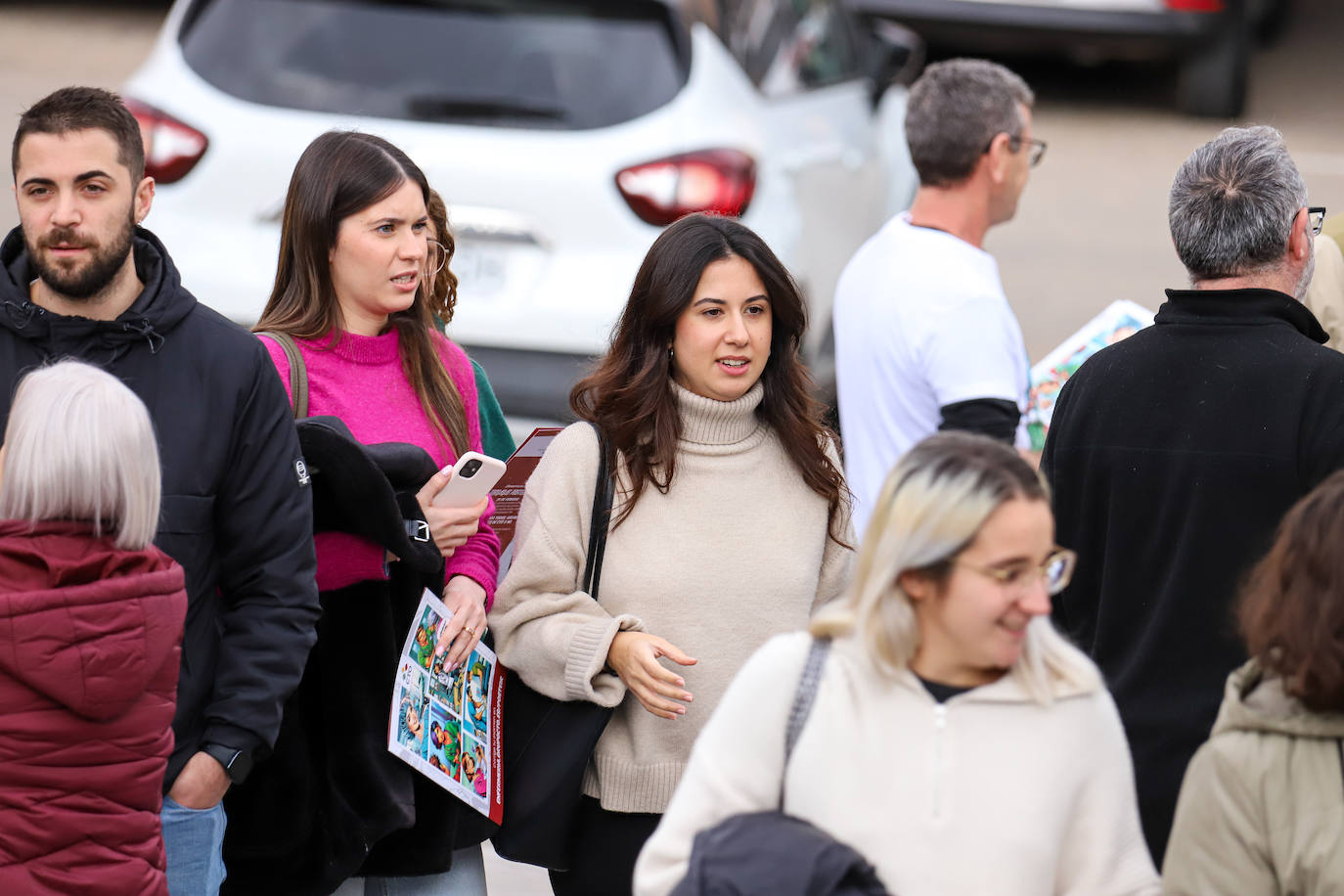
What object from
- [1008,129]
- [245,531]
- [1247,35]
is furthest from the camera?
[1247,35]

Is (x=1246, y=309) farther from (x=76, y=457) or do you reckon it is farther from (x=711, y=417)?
(x=76, y=457)

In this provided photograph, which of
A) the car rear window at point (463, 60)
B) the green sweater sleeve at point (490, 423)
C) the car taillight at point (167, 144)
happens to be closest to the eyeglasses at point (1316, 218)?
the green sweater sleeve at point (490, 423)

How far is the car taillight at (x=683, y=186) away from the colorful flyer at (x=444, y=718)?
106 inches

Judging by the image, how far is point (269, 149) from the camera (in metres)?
5.88

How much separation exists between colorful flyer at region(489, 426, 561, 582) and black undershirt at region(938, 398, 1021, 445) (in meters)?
0.94

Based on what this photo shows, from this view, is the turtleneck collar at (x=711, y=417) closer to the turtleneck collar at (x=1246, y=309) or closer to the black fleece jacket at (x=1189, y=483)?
the black fleece jacket at (x=1189, y=483)

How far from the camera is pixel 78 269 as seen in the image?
308cm

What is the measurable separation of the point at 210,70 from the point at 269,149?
1.43 ft

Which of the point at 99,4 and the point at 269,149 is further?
the point at 99,4

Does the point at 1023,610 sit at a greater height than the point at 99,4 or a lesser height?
lesser

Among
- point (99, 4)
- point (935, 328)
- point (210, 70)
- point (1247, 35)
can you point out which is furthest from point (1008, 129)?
point (99, 4)

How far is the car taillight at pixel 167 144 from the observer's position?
5.94m

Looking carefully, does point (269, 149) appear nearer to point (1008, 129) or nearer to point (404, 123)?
point (404, 123)

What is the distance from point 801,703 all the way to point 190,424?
1.24 m
